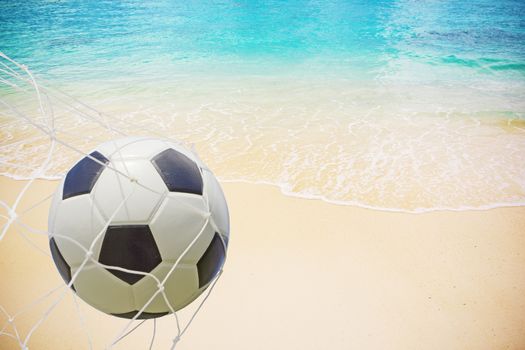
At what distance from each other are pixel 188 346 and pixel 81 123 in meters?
6.35

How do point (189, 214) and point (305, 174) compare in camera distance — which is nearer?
point (189, 214)

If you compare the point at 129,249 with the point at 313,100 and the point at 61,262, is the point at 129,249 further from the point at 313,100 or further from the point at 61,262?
the point at 313,100

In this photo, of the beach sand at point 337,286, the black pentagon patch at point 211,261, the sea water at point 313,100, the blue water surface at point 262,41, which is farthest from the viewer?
the blue water surface at point 262,41

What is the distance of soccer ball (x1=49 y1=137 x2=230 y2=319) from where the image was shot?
2002mm

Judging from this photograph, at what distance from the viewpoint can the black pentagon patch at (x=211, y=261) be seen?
2.24 metres

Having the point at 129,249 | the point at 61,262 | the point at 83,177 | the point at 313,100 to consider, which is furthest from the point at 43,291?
the point at 313,100

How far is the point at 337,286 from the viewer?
3312 mm

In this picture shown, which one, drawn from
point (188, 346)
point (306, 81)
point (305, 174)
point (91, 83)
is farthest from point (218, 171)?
point (91, 83)

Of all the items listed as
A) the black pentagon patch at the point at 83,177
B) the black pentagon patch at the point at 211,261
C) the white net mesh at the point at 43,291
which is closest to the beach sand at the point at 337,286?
the white net mesh at the point at 43,291

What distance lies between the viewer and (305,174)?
5.32m

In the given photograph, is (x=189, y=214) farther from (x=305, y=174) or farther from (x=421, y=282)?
(x=305, y=174)

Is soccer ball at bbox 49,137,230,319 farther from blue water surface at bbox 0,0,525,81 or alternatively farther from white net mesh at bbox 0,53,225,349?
blue water surface at bbox 0,0,525,81

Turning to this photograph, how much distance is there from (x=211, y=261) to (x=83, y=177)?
1.00 metres

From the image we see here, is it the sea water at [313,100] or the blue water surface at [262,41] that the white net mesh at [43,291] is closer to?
the sea water at [313,100]
